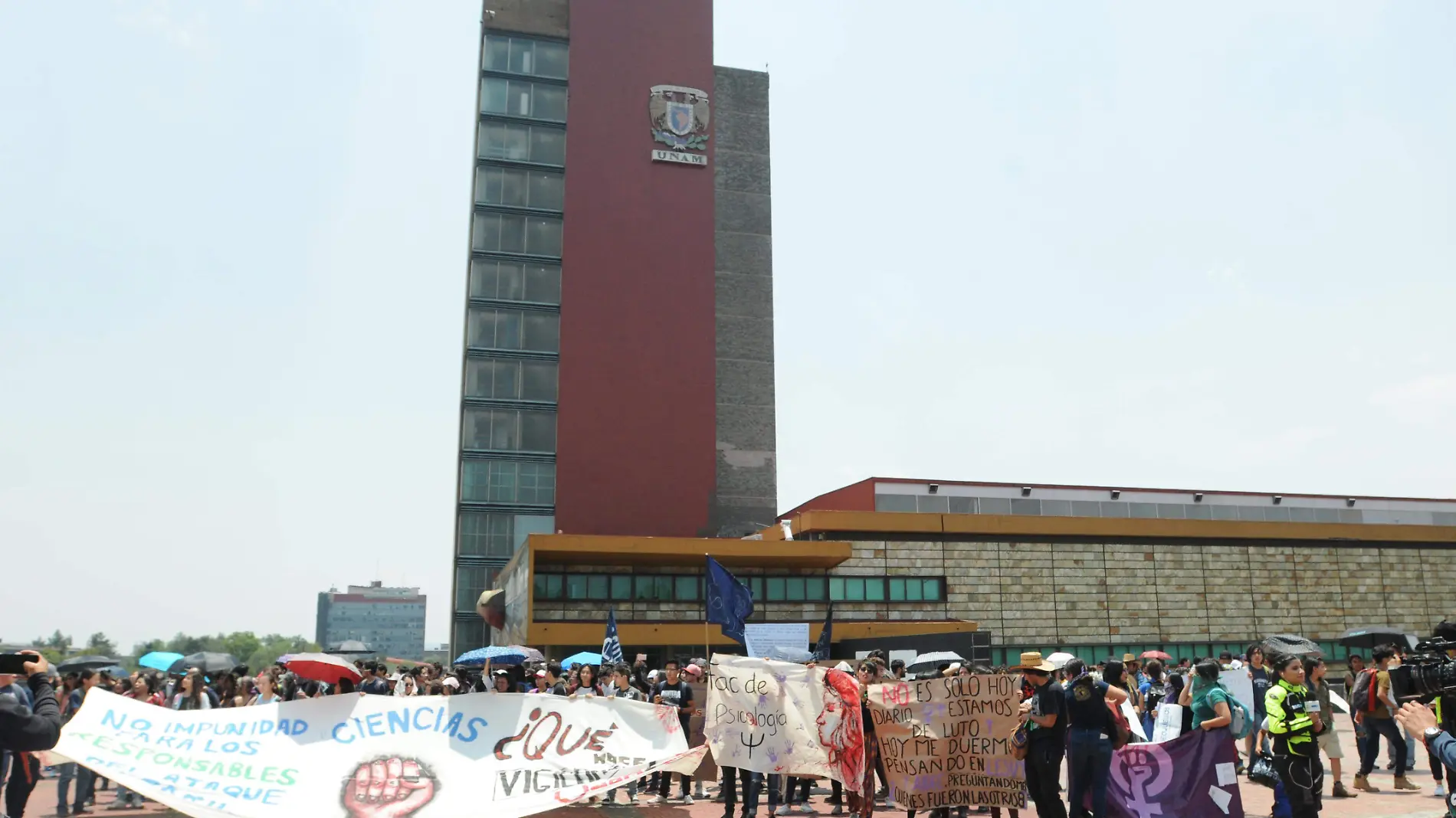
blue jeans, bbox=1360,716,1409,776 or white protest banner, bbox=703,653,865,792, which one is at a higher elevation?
white protest banner, bbox=703,653,865,792

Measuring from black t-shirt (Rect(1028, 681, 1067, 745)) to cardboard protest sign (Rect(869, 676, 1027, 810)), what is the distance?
3.81 ft

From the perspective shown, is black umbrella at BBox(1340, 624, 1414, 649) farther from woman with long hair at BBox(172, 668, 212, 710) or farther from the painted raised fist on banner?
woman with long hair at BBox(172, 668, 212, 710)

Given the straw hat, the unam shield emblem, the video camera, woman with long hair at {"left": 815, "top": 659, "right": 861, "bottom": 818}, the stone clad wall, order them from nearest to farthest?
1. the video camera
2. the straw hat
3. woman with long hair at {"left": 815, "top": 659, "right": 861, "bottom": 818}
4. the stone clad wall
5. the unam shield emblem

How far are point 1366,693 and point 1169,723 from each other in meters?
4.39

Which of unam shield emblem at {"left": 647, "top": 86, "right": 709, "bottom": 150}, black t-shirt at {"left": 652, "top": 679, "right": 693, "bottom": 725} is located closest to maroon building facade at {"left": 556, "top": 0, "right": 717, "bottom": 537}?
unam shield emblem at {"left": 647, "top": 86, "right": 709, "bottom": 150}

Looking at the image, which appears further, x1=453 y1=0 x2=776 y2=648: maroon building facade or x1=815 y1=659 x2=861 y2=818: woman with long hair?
x1=453 y1=0 x2=776 y2=648: maroon building facade

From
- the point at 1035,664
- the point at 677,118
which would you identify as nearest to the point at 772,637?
the point at 1035,664

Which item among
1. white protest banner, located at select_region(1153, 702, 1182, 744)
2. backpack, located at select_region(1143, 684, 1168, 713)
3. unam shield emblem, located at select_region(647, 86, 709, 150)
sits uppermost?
unam shield emblem, located at select_region(647, 86, 709, 150)

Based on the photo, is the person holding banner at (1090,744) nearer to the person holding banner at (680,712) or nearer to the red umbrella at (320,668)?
the person holding banner at (680,712)

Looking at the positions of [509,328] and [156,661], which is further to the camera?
[509,328]

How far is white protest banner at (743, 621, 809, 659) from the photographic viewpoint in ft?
85.1

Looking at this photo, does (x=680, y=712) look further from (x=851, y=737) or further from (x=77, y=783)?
(x=77, y=783)

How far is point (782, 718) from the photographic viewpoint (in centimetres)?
1333

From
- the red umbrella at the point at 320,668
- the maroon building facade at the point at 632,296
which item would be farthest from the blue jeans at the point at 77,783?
the maroon building facade at the point at 632,296
